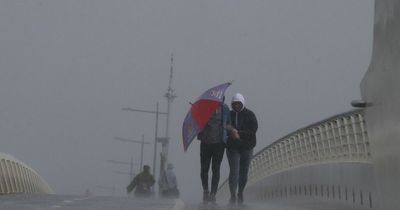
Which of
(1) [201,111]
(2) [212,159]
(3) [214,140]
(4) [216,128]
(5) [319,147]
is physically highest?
(5) [319,147]

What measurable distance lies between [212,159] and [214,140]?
0.55 metres

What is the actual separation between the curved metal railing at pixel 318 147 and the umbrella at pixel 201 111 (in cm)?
214

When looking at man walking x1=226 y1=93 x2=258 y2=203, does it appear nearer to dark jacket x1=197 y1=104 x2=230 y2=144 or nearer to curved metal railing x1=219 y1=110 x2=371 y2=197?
dark jacket x1=197 y1=104 x2=230 y2=144

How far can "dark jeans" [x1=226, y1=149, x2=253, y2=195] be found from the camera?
41.4 feet

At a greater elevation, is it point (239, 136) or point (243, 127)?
point (243, 127)

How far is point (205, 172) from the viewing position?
1289 cm

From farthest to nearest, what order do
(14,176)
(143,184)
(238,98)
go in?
(143,184) → (14,176) → (238,98)

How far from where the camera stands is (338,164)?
13734 millimetres

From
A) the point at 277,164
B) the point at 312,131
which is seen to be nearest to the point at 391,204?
the point at 312,131

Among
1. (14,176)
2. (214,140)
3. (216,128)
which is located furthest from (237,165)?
(14,176)

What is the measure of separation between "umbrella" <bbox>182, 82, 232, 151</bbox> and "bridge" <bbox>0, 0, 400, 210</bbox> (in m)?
1.19

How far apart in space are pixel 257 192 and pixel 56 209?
1881 cm

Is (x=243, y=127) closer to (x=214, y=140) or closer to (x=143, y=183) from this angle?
(x=214, y=140)

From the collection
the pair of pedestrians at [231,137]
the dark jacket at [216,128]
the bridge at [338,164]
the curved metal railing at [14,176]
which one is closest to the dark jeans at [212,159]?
the pair of pedestrians at [231,137]
